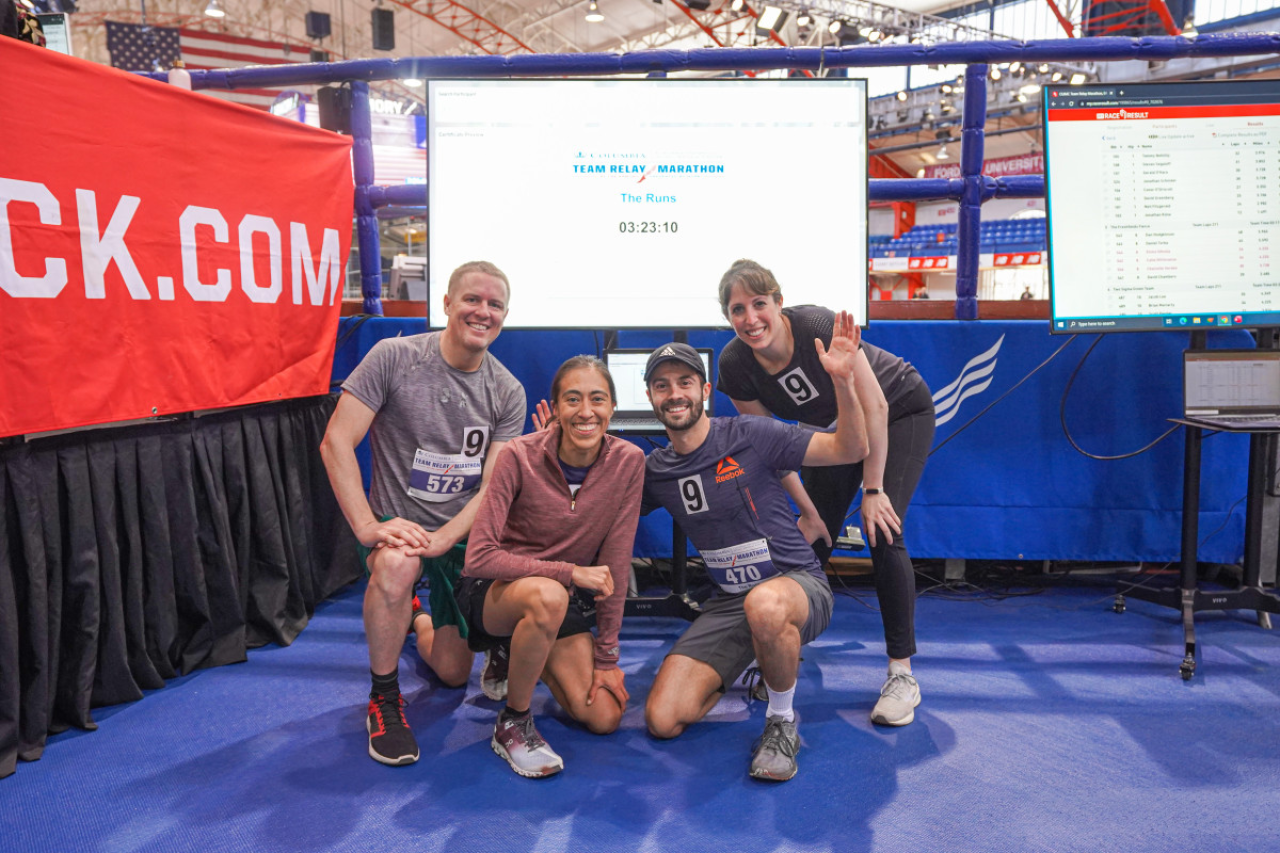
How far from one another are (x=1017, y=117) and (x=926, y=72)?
2359 millimetres

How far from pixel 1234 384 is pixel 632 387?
1887mm

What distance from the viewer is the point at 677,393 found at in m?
2.00

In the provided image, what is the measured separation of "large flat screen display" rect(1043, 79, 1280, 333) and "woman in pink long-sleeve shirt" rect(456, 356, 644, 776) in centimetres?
151

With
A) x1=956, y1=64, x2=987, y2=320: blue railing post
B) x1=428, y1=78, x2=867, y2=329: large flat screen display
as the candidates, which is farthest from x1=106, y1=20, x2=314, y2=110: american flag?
x1=956, y1=64, x2=987, y2=320: blue railing post

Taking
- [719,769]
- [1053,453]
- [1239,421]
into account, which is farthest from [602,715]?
[1239,421]

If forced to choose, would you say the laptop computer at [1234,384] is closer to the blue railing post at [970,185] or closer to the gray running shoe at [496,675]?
the blue railing post at [970,185]

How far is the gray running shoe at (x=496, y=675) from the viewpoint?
7.32 ft

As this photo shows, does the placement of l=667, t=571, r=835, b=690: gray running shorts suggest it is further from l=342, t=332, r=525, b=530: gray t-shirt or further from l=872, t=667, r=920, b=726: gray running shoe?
l=342, t=332, r=525, b=530: gray t-shirt

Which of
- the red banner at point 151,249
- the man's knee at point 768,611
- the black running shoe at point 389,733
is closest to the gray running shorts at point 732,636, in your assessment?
the man's knee at point 768,611

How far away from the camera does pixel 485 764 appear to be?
6.15 feet

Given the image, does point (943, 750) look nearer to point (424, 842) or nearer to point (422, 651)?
point (424, 842)

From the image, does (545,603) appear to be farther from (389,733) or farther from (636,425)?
(636,425)

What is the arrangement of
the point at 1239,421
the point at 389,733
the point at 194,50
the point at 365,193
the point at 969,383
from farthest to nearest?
the point at 194,50 → the point at 365,193 → the point at 969,383 → the point at 1239,421 → the point at 389,733

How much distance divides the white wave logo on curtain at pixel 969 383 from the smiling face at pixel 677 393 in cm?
123
